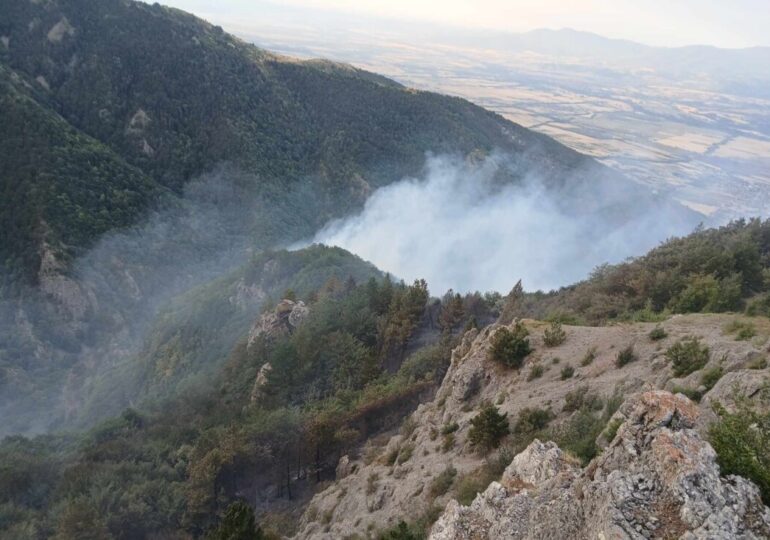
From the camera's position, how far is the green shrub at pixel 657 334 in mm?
17828

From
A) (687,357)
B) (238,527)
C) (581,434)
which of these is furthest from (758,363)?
(238,527)

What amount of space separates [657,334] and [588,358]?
8.02ft

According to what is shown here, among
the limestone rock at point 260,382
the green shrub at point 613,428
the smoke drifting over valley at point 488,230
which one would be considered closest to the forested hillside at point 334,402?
the limestone rock at point 260,382

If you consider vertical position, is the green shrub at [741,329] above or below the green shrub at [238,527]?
above

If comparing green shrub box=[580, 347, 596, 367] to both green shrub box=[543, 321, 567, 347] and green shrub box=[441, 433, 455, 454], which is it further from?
green shrub box=[441, 433, 455, 454]

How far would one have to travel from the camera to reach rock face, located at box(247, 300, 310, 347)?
46875mm

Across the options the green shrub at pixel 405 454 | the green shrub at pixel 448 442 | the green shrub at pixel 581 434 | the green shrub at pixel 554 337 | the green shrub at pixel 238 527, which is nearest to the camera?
the green shrub at pixel 581 434

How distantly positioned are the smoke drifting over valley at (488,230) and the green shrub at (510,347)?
60244 millimetres

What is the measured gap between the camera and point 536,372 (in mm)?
19859

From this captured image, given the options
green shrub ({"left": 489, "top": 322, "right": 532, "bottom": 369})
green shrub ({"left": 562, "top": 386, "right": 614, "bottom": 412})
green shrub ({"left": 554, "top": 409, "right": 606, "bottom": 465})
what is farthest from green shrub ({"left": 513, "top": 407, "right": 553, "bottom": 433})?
green shrub ({"left": 489, "top": 322, "right": 532, "bottom": 369})

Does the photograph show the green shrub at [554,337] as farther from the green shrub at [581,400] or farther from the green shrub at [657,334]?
the green shrub at [581,400]

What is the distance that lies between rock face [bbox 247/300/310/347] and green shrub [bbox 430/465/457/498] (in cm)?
3141

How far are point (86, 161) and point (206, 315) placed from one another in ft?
106

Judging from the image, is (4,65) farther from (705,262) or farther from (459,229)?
(705,262)
